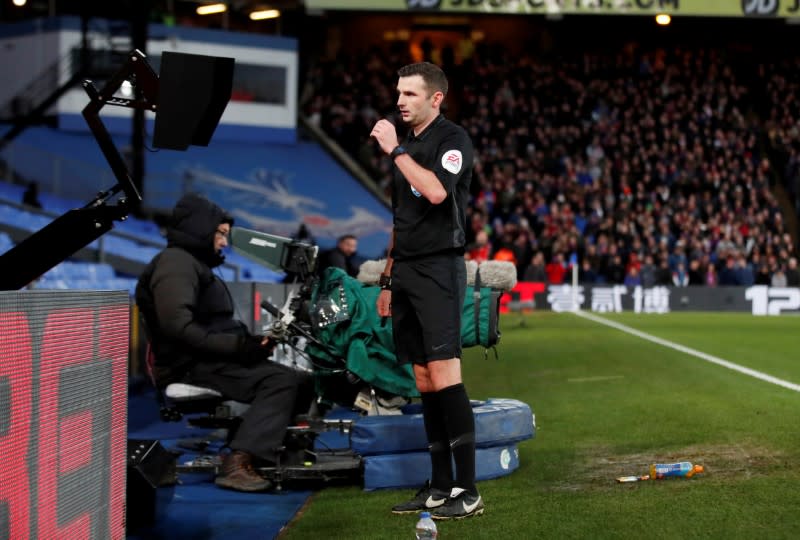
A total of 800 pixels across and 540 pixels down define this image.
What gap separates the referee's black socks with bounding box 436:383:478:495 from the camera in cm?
576

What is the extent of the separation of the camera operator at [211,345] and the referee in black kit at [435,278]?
55.8 inches

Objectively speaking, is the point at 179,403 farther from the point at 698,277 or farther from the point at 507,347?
the point at 698,277

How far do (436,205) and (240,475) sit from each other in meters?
2.28

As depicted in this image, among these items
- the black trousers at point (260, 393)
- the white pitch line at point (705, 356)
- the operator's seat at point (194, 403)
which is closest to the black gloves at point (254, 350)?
the black trousers at point (260, 393)

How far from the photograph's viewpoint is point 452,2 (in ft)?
106

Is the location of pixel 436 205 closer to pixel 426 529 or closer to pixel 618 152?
pixel 426 529

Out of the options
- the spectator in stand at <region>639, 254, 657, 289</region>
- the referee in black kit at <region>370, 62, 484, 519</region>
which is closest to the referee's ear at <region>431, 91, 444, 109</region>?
the referee in black kit at <region>370, 62, 484, 519</region>

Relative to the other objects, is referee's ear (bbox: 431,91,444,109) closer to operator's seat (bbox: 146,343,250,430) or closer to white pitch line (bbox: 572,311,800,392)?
operator's seat (bbox: 146,343,250,430)

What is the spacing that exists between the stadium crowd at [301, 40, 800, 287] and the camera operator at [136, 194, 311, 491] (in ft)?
73.3

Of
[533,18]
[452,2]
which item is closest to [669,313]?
[452,2]

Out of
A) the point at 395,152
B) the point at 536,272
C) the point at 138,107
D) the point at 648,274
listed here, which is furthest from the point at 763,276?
the point at 138,107

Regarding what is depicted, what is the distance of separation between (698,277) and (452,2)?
10378 mm

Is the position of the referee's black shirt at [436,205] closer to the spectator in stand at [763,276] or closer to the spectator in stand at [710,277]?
the spectator in stand at [710,277]

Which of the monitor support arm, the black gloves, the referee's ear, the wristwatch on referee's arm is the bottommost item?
the black gloves
